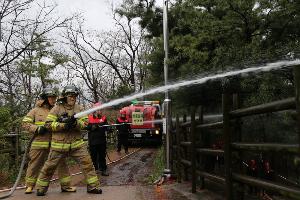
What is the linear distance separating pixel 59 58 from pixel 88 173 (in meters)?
13.0

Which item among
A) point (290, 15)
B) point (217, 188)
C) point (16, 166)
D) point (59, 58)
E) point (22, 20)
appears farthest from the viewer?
point (59, 58)

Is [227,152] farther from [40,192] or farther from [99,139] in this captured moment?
[99,139]

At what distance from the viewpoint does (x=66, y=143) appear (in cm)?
834

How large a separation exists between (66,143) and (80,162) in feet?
1.42

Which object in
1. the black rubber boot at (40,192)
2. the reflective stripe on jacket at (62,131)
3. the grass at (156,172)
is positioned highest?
the reflective stripe on jacket at (62,131)

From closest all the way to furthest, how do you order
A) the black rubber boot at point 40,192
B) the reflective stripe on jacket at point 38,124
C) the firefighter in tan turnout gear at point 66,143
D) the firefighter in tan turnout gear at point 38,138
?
the firefighter in tan turnout gear at point 66,143 < the black rubber boot at point 40,192 < the firefighter in tan turnout gear at point 38,138 < the reflective stripe on jacket at point 38,124

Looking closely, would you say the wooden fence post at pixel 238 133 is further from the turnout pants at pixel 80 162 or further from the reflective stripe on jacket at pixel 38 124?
the reflective stripe on jacket at pixel 38 124

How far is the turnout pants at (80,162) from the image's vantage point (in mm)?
8273

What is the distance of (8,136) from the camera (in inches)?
458

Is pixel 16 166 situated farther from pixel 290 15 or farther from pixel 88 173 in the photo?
pixel 290 15

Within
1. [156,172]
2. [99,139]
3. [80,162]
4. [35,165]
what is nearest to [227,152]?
[80,162]

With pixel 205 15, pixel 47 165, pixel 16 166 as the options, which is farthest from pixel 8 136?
pixel 205 15

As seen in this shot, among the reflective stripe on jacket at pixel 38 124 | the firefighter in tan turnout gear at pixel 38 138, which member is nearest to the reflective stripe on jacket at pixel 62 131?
the firefighter in tan turnout gear at pixel 38 138

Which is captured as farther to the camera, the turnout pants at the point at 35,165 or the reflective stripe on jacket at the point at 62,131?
the turnout pants at the point at 35,165
